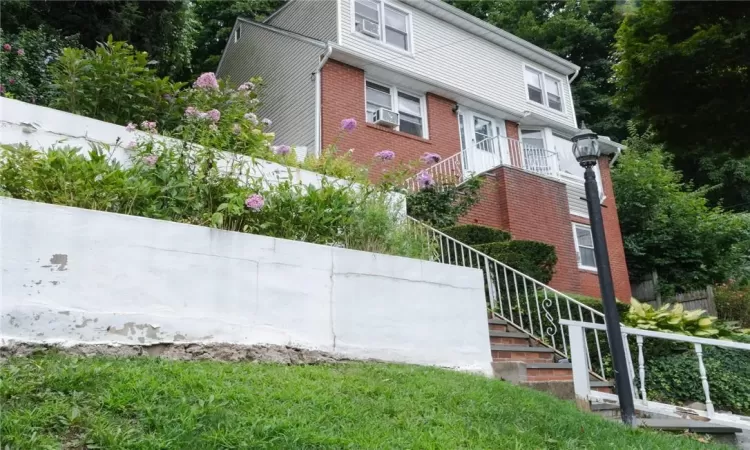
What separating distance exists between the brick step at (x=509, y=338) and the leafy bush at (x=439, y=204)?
12.4ft

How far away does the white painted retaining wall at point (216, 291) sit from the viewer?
4.20 meters

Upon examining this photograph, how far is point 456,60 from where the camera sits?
669 inches

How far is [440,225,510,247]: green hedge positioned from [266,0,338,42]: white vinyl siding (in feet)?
20.9

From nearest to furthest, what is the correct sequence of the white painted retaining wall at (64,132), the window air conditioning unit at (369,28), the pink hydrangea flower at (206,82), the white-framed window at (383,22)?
the white painted retaining wall at (64,132) → the pink hydrangea flower at (206,82) → the window air conditioning unit at (369,28) → the white-framed window at (383,22)

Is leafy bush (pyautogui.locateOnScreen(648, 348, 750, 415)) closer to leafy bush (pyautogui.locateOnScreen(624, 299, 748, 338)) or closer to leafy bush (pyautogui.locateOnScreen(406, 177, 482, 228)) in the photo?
leafy bush (pyautogui.locateOnScreen(624, 299, 748, 338))

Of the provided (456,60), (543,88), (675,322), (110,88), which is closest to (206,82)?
(110,88)

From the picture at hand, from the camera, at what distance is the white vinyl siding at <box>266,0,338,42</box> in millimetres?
14852

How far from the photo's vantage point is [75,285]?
4.31 metres

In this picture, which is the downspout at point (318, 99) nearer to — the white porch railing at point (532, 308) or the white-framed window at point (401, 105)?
the white-framed window at point (401, 105)

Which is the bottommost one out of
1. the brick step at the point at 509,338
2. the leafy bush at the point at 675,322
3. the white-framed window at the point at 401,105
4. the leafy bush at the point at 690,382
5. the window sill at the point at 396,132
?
the leafy bush at the point at 690,382

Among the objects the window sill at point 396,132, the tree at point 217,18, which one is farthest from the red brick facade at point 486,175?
the tree at point 217,18

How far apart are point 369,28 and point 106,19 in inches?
249

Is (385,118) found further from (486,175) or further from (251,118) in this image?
(251,118)

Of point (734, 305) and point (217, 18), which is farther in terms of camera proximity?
point (217, 18)
